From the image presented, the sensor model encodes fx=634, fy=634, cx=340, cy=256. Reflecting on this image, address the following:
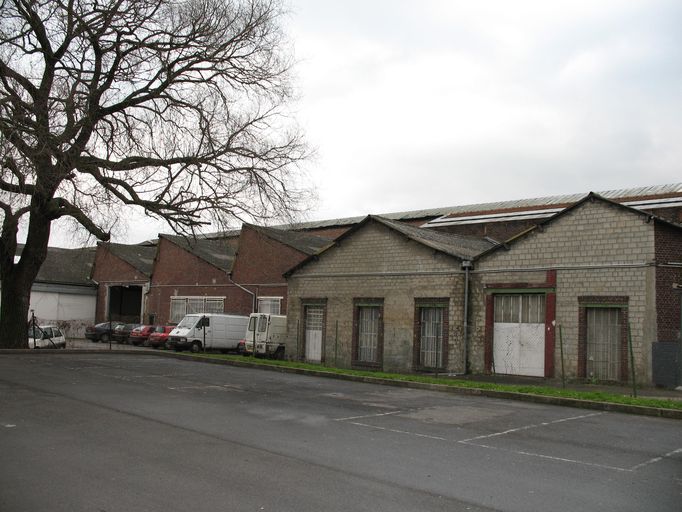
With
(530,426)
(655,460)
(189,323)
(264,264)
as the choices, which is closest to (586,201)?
(530,426)

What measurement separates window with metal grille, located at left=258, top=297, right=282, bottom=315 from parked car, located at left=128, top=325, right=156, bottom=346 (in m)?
7.28

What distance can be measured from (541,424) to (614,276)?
9764 millimetres

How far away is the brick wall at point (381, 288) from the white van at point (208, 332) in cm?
630

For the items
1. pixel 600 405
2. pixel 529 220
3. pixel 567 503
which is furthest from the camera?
pixel 529 220

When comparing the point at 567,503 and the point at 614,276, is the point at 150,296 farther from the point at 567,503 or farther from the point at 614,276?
the point at 567,503

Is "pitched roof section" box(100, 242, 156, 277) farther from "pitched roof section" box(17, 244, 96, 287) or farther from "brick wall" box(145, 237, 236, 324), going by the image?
"pitched roof section" box(17, 244, 96, 287)

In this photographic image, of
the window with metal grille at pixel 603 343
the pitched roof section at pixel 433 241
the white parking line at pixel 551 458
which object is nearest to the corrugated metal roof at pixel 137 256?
the pitched roof section at pixel 433 241

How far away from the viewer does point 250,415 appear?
11.5 meters

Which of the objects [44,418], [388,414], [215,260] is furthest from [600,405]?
[215,260]

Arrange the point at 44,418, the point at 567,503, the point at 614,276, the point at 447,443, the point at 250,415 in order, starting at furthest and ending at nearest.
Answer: the point at 614,276, the point at 250,415, the point at 44,418, the point at 447,443, the point at 567,503

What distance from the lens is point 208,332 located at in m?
34.0

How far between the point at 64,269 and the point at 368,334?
33.8m

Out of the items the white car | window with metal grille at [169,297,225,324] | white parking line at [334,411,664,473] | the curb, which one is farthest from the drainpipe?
window with metal grille at [169,297,225,324]

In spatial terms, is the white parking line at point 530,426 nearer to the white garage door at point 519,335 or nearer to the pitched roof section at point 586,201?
the white garage door at point 519,335
